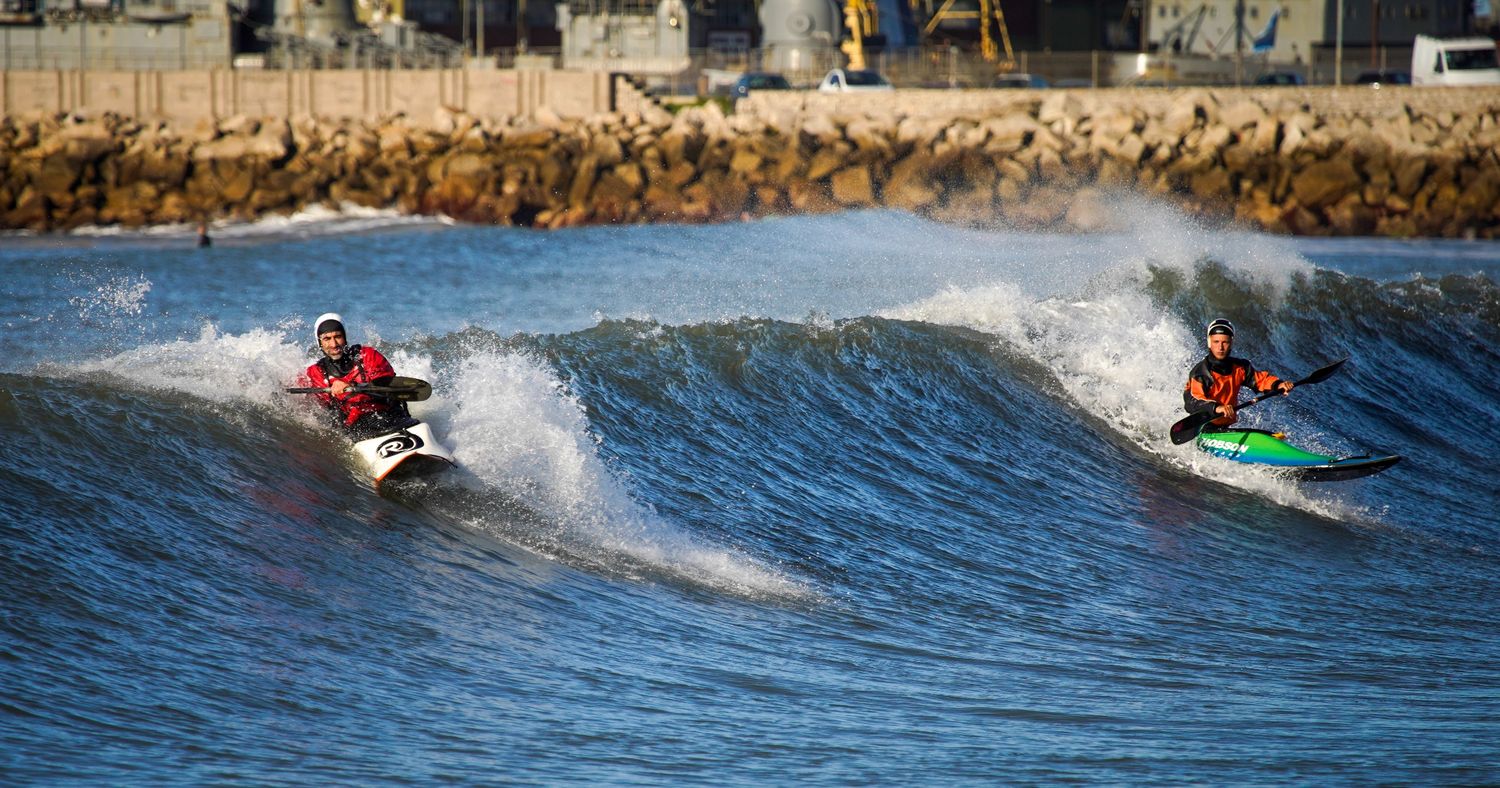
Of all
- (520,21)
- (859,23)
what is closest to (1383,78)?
(859,23)

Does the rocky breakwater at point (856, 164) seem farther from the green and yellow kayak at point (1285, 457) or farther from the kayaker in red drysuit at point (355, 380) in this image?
the kayaker in red drysuit at point (355, 380)

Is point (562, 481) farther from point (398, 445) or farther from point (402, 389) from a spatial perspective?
point (402, 389)

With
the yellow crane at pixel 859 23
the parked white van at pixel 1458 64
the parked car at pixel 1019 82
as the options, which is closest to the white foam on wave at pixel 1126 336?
the parked white van at pixel 1458 64

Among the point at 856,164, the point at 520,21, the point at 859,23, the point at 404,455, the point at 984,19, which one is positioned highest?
the point at 984,19

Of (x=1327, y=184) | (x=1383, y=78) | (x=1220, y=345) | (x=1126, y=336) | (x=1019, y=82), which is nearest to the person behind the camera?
(x=1220, y=345)

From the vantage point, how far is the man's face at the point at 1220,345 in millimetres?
11707

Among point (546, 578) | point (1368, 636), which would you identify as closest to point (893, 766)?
point (546, 578)

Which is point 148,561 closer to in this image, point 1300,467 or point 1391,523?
point 1300,467

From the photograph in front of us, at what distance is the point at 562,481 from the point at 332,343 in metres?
1.80

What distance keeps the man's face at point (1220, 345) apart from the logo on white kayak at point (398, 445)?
6274 millimetres

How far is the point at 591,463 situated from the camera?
1029 centimetres

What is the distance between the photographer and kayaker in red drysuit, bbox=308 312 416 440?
9.88 meters

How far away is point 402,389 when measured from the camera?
9.70m

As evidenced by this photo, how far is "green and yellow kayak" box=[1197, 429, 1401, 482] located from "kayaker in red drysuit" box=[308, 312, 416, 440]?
642cm
